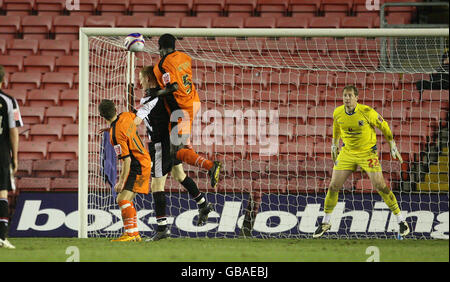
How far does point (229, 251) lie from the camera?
5430 mm

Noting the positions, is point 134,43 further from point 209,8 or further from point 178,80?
point 209,8

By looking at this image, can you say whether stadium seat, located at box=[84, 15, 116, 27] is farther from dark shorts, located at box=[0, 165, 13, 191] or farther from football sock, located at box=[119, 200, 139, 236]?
dark shorts, located at box=[0, 165, 13, 191]

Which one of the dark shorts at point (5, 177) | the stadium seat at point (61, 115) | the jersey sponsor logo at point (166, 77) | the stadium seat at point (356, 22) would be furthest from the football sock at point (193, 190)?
the stadium seat at point (356, 22)

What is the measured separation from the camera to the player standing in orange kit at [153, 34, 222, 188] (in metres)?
6.20

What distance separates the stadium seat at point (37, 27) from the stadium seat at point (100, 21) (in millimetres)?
692

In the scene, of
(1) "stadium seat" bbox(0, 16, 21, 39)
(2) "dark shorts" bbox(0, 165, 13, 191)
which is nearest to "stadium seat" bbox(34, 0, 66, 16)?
(1) "stadium seat" bbox(0, 16, 21, 39)

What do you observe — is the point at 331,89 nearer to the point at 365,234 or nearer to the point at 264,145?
the point at 264,145

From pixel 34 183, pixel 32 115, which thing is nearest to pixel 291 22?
pixel 32 115

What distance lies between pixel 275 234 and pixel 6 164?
12.2 ft

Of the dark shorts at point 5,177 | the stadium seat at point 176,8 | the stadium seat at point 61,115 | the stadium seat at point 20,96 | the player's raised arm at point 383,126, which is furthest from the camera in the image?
the stadium seat at point 176,8

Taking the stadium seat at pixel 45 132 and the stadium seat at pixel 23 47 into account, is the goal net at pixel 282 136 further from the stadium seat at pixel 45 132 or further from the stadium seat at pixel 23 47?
the stadium seat at pixel 23 47

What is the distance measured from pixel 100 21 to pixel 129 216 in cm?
633

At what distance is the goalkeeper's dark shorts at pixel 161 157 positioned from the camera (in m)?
6.30

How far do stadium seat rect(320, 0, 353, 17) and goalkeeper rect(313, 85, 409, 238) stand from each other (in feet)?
17.1
